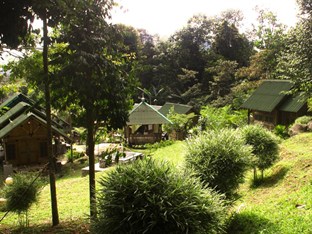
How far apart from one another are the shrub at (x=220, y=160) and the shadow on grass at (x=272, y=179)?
3439 millimetres

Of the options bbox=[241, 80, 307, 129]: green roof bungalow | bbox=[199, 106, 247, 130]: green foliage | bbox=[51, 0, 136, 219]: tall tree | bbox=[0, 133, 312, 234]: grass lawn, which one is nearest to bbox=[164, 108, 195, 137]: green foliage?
bbox=[199, 106, 247, 130]: green foliage

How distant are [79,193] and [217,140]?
25.1 ft

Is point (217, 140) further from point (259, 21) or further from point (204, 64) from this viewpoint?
point (204, 64)

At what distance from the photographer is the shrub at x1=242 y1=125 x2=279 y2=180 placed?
11.2m

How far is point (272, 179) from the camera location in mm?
11539

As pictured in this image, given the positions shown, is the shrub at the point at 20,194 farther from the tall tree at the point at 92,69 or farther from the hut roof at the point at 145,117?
the hut roof at the point at 145,117

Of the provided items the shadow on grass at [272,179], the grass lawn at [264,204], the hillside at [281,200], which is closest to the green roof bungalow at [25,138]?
the grass lawn at [264,204]

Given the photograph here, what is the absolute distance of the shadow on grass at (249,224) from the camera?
270 inches

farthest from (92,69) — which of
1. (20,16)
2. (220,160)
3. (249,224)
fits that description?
(249,224)

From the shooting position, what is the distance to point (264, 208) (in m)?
8.31

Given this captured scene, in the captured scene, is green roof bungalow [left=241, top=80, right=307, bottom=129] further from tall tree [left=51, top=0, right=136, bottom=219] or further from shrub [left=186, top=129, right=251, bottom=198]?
tall tree [left=51, top=0, right=136, bottom=219]

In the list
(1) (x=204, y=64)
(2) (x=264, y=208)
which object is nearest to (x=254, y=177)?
(2) (x=264, y=208)

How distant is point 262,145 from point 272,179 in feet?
4.77

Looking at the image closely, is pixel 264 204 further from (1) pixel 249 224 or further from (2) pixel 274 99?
(2) pixel 274 99
